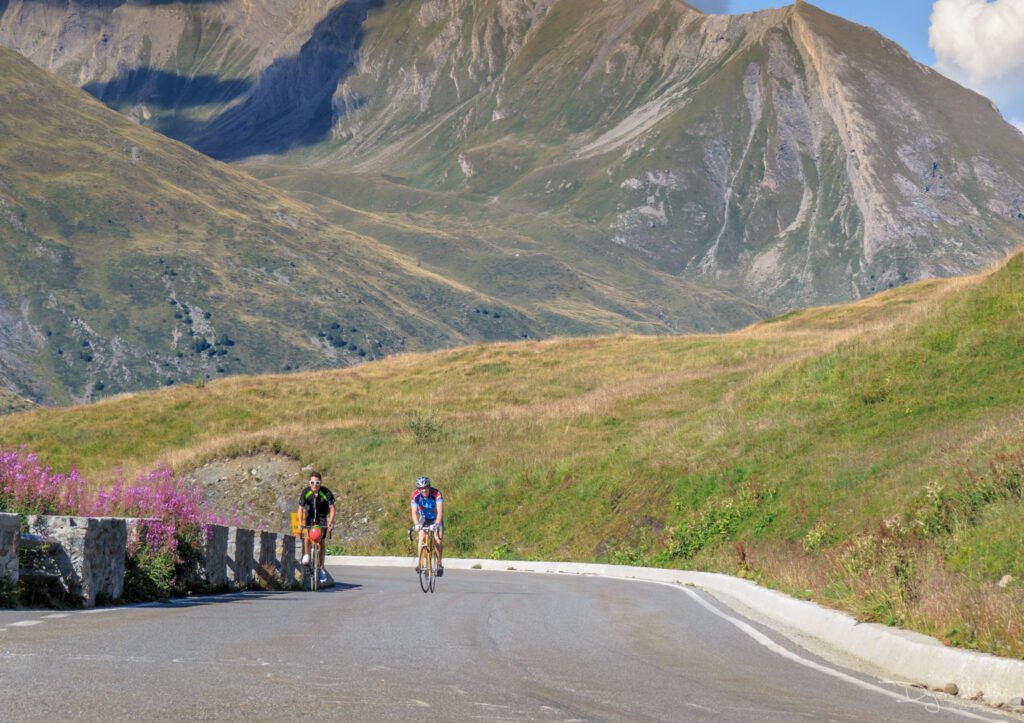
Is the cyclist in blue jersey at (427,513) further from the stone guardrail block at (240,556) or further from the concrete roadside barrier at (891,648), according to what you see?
the concrete roadside barrier at (891,648)

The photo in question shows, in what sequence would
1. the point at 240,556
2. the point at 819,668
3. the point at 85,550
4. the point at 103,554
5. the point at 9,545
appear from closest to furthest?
the point at 819,668
the point at 9,545
the point at 85,550
the point at 103,554
the point at 240,556

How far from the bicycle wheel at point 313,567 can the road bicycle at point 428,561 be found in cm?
174

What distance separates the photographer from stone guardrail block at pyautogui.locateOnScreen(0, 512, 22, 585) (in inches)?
569

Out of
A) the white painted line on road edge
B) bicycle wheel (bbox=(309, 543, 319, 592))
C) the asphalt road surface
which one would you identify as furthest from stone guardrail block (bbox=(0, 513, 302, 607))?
the white painted line on road edge

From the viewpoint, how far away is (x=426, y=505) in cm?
2409

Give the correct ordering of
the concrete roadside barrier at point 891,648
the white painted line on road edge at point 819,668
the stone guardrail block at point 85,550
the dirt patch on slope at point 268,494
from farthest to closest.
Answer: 1. the dirt patch on slope at point 268,494
2. the stone guardrail block at point 85,550
3. the concrete roadside barrier at point 891,648
4. the white painted line on road edge at point 819,668

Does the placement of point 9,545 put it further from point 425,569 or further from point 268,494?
point 268,494

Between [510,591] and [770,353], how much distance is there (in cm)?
4591

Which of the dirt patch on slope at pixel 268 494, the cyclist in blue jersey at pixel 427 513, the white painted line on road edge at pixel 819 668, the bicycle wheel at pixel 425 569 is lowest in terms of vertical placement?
the white painted line on road edge at pixel 819 668

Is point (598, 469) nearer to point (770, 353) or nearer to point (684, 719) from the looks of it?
point (770, 353)

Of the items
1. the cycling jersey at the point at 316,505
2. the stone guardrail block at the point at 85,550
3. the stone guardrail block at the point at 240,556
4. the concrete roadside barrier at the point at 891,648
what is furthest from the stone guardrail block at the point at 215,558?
the concrete roadside barrier at the point at 891,648

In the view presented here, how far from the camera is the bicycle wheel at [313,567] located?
23.7 m

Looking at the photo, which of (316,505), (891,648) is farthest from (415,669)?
(316,505)

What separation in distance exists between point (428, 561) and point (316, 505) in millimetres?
2423
